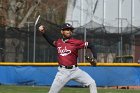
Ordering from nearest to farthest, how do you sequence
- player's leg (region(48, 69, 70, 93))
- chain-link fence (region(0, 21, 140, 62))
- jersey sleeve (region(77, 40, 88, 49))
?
player's leg (region(48, 69, 70, 93))
jersey sleeve (region(77, 40, 88, 49))
chain-link fence (region(0, 21, 140, 62))

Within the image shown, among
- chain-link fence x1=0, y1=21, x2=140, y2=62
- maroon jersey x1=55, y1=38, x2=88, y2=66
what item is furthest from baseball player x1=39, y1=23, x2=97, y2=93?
chain-link fence x1=0, y1=21, x2=140, y2=62

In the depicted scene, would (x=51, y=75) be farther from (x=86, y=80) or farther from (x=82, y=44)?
(x=86, y=80)

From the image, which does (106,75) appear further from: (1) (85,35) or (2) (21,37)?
(2) (21,37)

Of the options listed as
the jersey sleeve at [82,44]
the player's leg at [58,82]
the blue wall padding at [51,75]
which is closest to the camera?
the player's leg at [58,82]

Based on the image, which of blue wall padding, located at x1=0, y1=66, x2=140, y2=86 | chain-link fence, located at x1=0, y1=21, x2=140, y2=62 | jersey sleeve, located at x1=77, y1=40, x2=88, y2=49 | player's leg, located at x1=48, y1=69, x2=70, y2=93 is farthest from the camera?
chain-link fence, located at x1=0, y1=21, x2=140, y2=62

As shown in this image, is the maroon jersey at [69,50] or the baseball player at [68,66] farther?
the maroon jersey at [69,50]

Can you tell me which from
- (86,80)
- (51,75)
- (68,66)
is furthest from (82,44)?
(51,75)

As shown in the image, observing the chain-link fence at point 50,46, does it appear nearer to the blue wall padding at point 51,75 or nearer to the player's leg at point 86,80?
the blue wall padding at point 51,75

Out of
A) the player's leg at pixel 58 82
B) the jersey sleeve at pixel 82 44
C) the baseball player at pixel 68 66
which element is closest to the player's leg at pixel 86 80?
the baseball player at pixel 68 66

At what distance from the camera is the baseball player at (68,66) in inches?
388

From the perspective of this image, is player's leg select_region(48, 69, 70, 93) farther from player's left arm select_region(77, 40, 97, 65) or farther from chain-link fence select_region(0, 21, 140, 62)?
chain-link fence select_region(0, 21, 140, 62)

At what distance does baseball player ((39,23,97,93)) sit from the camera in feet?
32.3

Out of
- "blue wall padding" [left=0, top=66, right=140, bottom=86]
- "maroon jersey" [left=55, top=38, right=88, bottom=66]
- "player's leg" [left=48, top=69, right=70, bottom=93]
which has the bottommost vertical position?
"blue wall padding" [left=0, top=66, right=140, bottom=86]

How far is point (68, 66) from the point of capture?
10.0 meters
